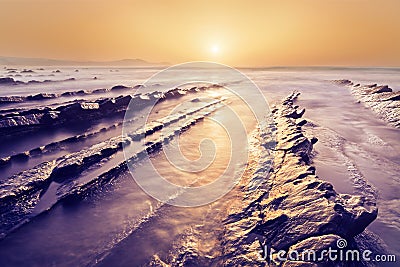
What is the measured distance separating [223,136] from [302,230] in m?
9.16

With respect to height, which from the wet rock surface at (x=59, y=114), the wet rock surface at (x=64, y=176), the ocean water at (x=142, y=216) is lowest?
the ocean water at (x=142, y=216)

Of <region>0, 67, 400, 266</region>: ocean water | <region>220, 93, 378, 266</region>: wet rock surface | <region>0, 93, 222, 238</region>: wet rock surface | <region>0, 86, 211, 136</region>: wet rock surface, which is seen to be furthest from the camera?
<region>0, 86, 211, 136</region>: wet rock surface

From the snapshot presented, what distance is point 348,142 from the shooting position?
12539 mm

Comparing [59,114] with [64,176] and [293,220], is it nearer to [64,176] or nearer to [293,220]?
[64,176]

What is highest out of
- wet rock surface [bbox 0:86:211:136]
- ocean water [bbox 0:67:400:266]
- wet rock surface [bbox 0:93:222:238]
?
wet rock surface [bbox 0:86:211:136]

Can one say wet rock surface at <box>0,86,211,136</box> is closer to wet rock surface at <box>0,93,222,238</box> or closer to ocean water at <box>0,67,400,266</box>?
ocean water at <box>0,67,400,266</box>

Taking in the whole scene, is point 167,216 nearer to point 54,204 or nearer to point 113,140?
point 54,204

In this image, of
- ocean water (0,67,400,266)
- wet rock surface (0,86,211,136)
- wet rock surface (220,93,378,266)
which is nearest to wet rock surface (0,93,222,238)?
ocean water (0,67,400,266)

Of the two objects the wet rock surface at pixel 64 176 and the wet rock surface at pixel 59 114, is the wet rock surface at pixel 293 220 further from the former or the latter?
the wet rock surface at pixel 59 114

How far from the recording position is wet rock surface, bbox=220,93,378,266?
4352 mm

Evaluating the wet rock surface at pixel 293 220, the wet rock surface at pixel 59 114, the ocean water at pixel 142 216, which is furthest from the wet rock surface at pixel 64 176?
the wet rock surface at pixel 293 220

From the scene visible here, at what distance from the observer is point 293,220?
4.95 meters

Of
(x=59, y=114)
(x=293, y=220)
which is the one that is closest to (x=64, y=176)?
(x=293, y=220)

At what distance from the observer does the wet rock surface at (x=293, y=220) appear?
4352 mm
